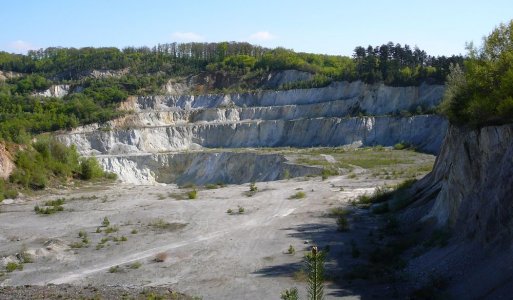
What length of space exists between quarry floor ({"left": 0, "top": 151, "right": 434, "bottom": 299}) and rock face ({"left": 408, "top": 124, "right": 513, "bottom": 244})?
3556mm

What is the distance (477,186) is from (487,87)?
3.91 meters

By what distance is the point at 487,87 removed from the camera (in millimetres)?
19578

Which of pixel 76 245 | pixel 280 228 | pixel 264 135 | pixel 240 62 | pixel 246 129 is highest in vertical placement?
pixel 240 62

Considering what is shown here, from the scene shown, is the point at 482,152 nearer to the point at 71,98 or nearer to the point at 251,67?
the point at 71,98

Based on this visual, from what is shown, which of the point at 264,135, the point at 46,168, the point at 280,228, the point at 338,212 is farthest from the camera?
the point at 264,135

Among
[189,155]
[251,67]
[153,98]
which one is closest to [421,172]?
[189,155]

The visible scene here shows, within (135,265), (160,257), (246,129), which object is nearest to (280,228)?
(160,257)

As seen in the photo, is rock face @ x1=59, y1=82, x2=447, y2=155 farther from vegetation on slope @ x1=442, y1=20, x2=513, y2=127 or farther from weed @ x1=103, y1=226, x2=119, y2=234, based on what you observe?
weed @ x1=103, y1=226, x2=119, y2=234

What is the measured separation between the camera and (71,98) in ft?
307

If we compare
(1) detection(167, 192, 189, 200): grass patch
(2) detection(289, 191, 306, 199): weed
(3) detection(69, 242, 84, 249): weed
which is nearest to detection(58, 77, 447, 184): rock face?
(1) detection(167, 192, 189, 200): grass patch

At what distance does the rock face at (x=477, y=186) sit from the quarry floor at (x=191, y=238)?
356 cm

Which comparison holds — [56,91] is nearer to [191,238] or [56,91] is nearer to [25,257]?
[191,238]

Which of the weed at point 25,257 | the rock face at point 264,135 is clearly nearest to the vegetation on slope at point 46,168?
the weed at point 25,257

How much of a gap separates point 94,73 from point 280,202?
97437mm
